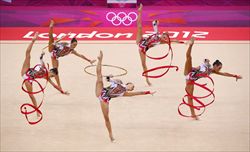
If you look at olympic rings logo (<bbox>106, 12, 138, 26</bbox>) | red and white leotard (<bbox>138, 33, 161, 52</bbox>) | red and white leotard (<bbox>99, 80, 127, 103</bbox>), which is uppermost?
olympic rings logo (<bbox>106, 12, 138, 26</bbox>)

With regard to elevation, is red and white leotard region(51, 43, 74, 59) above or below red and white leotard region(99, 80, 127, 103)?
above

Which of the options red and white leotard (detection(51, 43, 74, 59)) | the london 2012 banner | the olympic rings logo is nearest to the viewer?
red and white leotard (detection(51, 43, 74, 59))

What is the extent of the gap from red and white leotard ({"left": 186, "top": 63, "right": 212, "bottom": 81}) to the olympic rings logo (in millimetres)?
7613

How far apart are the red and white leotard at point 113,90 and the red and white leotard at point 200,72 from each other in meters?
1.61

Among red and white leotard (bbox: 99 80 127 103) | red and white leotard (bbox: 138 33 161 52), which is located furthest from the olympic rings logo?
red and white leotard (bbox: 99 80 127 103)

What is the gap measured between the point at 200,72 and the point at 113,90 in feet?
5.89

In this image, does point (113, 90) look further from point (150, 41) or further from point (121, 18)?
point (121, 18)

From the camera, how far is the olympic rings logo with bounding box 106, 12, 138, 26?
16.5 metres

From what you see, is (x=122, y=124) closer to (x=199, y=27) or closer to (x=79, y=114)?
(x=79, y=114)

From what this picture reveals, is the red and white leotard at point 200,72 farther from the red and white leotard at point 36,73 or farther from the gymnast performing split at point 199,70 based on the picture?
the red and white leotard at point 36,73

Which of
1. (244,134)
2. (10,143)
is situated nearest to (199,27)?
(244,134)

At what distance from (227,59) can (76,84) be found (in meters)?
4.38

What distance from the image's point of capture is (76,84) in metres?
11.8

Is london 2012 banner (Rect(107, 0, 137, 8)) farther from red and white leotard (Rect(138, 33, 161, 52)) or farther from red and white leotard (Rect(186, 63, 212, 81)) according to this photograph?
red and white leotard (Rect(186, 63, 212, 81))
